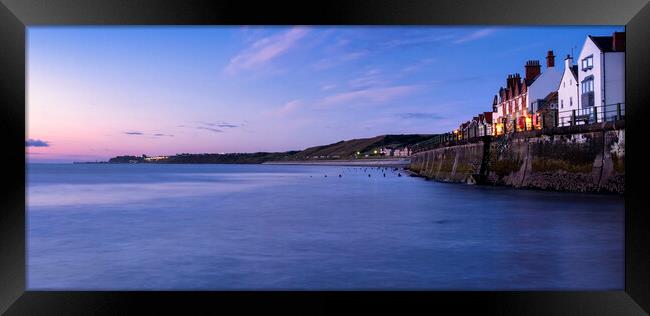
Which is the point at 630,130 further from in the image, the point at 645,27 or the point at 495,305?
the point at 495,305

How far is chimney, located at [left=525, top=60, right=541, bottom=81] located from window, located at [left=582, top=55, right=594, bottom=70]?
1676cm

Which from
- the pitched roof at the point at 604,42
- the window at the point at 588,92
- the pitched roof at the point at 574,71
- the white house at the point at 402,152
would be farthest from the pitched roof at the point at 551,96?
the white house at the point at 402,152

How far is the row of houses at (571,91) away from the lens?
29953 mm

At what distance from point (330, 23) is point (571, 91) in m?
41.6

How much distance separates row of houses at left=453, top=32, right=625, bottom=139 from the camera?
98.3ft

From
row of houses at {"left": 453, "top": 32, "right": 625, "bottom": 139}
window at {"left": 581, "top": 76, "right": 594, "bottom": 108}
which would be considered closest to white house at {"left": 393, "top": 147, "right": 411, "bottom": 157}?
row of houses at {"left": 453, "top": 32, "right": 625, "bottom": 139}

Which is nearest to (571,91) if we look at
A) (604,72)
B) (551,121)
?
(604,72)

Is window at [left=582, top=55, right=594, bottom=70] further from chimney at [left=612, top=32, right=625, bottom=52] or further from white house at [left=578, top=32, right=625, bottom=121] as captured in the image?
chimney at [left=612, top=32, right=625, bottom=52]

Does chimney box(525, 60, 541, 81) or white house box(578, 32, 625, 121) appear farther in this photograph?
chimney box(525, 60, 541, 81)

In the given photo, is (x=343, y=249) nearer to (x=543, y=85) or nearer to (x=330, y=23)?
(x=330, y=23)

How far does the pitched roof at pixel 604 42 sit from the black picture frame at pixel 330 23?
33.6 m

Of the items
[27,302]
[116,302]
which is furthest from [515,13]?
[27,302]

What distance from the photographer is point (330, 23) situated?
447cm

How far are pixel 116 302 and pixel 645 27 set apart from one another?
5.05 metres
